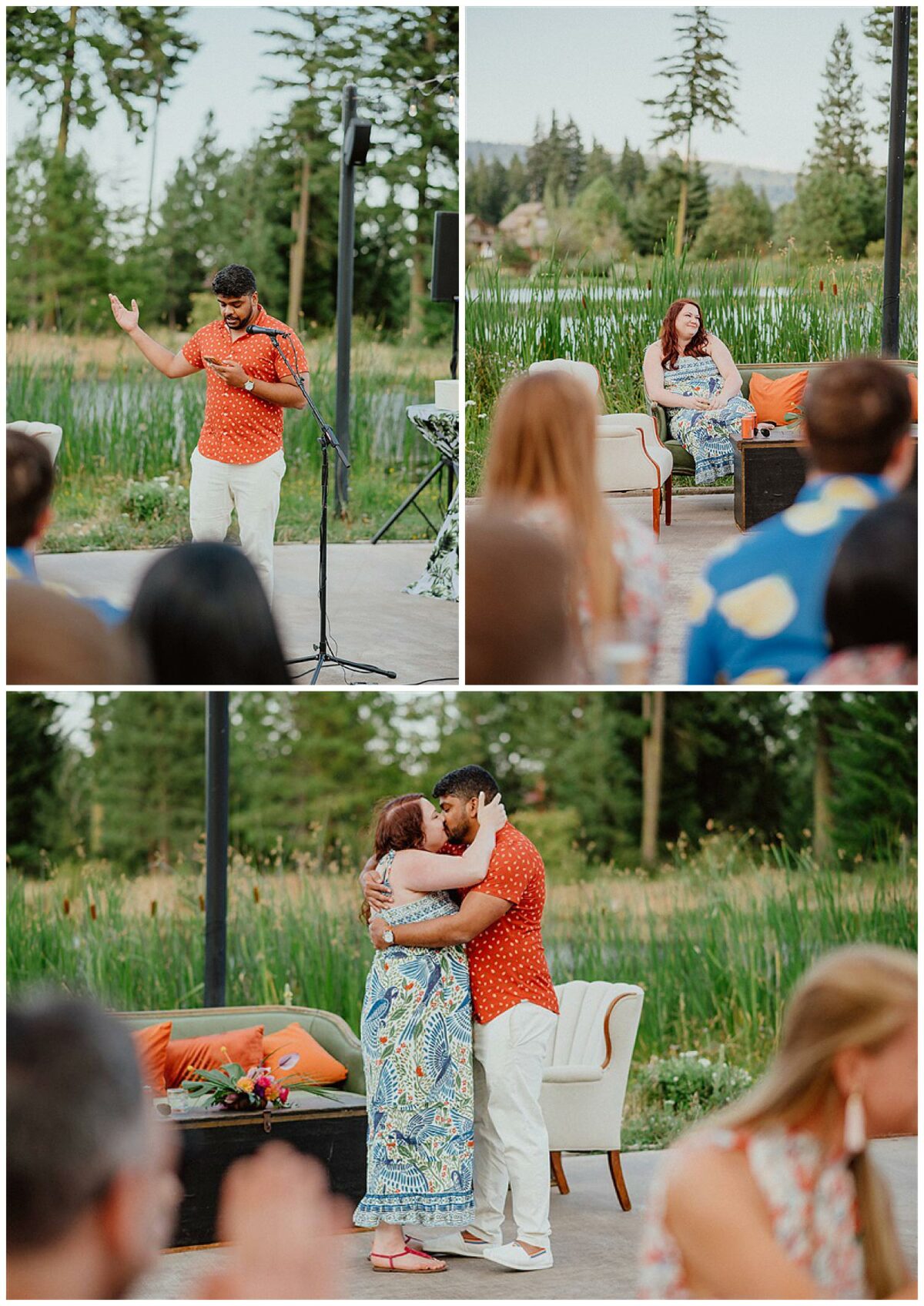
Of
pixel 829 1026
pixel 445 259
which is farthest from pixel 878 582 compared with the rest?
pixel 445 259

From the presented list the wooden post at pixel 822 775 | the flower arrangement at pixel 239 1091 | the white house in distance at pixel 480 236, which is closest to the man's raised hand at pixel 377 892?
the flower arrangement at pixel 239 1091

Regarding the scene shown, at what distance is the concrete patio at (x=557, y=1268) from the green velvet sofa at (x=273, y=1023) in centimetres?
73

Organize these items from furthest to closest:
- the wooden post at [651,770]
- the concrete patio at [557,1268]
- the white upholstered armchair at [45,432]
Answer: the wooden post at [651,770]
the white upholstered armchair at [45,432]
the concrete patio at [557,1268]

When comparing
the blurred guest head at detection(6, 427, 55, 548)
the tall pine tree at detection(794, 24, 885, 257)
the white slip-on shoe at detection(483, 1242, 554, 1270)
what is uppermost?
the tall pine tree at detection(794, 24, 885, 257)

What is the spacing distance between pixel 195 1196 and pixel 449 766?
24.3 ft

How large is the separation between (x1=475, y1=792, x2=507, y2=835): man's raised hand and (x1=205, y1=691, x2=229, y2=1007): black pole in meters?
1.79

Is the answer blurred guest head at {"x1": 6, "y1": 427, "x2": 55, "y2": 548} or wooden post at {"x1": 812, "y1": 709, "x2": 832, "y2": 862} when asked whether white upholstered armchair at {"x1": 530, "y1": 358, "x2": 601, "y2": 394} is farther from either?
wooden post at {"x1": 812, "y1": 709, "x2": 832, "y2": 862}

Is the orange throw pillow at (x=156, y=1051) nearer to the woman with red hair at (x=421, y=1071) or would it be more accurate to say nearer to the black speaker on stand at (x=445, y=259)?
the woman with red hair at (x=421, y=1071)

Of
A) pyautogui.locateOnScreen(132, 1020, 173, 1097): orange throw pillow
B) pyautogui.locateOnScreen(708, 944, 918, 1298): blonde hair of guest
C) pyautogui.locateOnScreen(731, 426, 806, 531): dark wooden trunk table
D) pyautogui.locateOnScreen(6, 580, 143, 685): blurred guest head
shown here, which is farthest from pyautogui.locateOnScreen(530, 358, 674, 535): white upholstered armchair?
pyautogui.locateOnScreen(708, 944, 918, 1298): blonde hair of guest

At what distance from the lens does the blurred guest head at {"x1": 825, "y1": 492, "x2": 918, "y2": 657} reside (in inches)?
104

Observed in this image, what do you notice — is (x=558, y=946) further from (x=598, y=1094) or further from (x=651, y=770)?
(x=651, y=770)

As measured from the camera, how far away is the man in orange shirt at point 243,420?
474 centimetres

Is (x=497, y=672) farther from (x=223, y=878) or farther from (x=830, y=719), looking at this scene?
(x=830, y=719)

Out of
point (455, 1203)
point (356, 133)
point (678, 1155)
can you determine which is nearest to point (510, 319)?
point (356, 133)
